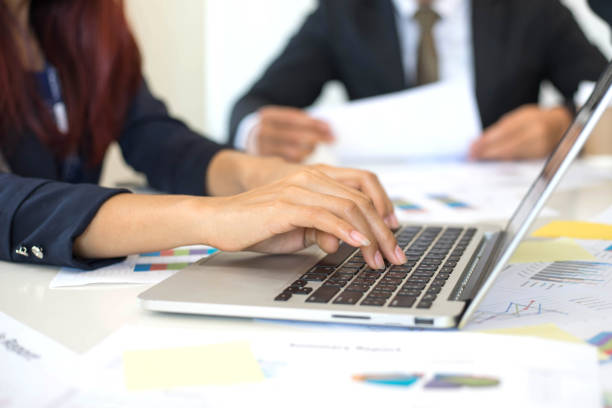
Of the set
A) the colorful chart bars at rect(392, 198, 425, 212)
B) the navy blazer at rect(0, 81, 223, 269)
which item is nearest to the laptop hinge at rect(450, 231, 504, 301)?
the colorful chart bars at rect(392, 198, 425, 212)

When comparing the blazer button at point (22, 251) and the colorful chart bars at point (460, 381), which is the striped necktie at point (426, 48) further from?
the colorful chart bars at point (460, 381)

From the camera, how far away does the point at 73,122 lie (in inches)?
45.1

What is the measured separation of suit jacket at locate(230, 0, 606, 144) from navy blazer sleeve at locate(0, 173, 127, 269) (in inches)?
47.3

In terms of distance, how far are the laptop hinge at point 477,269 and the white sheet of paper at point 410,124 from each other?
78 cm

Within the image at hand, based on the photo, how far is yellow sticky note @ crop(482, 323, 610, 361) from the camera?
0.48 meters

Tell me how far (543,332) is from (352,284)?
158 millimetres

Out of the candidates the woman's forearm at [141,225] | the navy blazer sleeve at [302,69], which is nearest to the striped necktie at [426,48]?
the navy blazer sleeve at [302,69]

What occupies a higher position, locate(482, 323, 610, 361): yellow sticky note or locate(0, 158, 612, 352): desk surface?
locate(482, 323, 610, 361): yellow sticky note

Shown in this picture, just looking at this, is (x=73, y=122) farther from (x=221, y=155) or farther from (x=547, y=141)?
(x=547, y=141)

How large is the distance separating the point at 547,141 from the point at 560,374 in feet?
4.29

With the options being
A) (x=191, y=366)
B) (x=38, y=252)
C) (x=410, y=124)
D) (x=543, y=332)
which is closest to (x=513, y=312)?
(x=543, y=332)

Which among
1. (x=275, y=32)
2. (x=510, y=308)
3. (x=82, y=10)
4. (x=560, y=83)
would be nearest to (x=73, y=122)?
(x=82, y=10)

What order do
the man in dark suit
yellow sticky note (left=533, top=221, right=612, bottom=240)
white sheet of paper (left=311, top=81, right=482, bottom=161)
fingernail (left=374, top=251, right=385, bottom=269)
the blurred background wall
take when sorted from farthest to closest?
the blurred background wall
the man in dark suit
white sheet of paper (left=311, top=81, right=482, bottom=161)
yellow sticky note (left=533, top=221, right=612, bottom=240)
fingernail (left=374, top=251, right=385, bottom=269)

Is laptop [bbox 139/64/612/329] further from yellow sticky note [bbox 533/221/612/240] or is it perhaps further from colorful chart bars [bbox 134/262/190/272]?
yellow sticky note [bbox 533/221/612/240]
